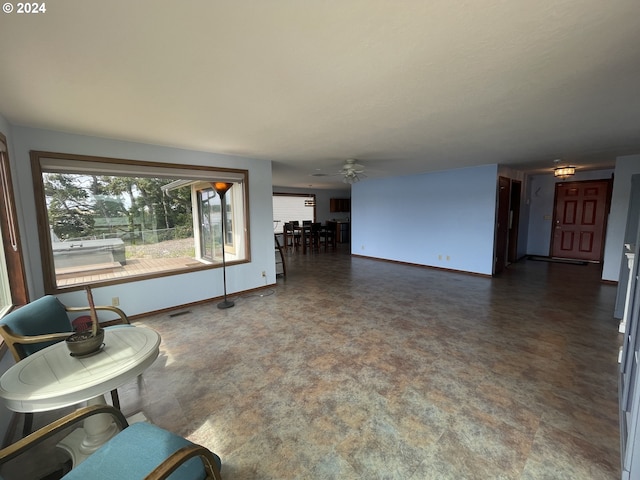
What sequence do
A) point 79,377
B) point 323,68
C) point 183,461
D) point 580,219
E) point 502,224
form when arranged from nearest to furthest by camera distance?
point 183,461, point 79,377, point 323,68, point 502,224, point 580,219

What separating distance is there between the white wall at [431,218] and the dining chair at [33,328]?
5.93 meters

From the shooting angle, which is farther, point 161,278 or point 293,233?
point 293,233

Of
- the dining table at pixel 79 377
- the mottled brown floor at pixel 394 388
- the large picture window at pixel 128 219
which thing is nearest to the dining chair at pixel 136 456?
the dining table at pixel 79 377

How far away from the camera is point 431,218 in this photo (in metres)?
6.17

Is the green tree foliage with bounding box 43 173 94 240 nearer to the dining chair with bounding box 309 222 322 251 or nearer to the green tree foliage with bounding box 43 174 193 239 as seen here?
the green tree foliage with bounding box 43 174 193 239

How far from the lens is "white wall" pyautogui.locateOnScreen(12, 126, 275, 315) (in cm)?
272

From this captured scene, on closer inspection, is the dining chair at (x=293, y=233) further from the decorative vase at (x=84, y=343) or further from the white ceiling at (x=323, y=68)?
the decorative vase at (x=84, y=343)

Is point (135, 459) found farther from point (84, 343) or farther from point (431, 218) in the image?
point (431, 218)

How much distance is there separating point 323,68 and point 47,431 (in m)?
2.20

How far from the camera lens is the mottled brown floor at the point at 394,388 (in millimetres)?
1519

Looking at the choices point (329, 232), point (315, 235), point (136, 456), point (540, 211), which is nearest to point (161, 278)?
→ point (136, 456)

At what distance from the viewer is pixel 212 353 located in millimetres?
2672

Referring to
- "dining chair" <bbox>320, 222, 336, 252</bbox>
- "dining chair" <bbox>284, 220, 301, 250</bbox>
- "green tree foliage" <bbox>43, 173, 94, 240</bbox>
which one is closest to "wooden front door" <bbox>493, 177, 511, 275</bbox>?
"dining chair" <bbox>320, 222, 336, 252</bbox>

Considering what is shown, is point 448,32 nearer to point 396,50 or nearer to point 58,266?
point 396,50
